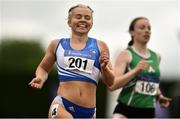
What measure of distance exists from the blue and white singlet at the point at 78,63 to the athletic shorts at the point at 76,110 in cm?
25

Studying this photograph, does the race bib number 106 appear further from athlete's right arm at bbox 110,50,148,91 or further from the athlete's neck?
the athlete's neck

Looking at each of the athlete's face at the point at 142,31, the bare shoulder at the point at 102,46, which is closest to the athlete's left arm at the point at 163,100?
the athlete's face at the point at 142,31

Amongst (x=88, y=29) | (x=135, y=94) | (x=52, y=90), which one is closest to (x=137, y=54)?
(x=135, y=94)

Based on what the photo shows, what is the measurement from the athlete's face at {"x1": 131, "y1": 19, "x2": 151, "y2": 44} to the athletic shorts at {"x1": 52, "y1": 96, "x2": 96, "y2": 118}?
2158 mm

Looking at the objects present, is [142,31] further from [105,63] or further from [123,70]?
[105,63]

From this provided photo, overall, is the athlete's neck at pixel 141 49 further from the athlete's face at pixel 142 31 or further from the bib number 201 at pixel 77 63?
the bib number 201 at pixel 77 63

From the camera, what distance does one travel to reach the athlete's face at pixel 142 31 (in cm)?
1048

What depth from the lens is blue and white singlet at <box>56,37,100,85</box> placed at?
8516mm

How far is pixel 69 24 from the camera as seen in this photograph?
874cm

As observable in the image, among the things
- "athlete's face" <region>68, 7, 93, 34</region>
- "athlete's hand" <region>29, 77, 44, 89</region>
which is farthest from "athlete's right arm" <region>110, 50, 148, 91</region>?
"athlete's hand" <region>29, 77, 44, 89</region>

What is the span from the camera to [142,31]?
1051 centimetres

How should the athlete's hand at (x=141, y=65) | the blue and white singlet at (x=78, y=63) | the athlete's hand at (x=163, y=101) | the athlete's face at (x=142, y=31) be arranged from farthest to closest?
the athlete's hand at (x=163, y=101)
the athlete's face at (x=142, y=31)
the athlete's hand at (x=141, y=65)
the blue and white singlet at (x=78, y=63)

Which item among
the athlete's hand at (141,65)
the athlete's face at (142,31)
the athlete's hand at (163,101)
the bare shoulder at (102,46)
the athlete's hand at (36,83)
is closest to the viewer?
the athlete's hand at (36,83)

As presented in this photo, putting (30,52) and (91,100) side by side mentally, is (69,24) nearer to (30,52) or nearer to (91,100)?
(91,100)
